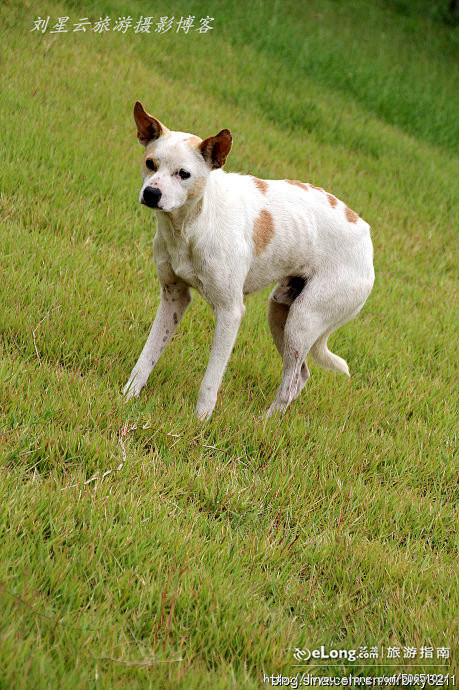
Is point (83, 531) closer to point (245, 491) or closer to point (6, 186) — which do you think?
point (245, 491)

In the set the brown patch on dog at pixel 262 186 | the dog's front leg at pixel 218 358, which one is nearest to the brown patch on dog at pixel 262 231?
the brown patch on dog at pixel 262 186

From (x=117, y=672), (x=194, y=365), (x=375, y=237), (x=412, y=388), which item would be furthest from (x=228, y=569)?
(x=375, y=237)

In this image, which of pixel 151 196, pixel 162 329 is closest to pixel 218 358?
pixel 162 329

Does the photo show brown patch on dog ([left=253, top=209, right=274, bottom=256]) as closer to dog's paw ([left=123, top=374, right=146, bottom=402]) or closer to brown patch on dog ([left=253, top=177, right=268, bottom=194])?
brown patch on dog ([left=253, top=177, right=268, bottom=194])

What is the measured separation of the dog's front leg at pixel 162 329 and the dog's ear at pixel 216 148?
859 mm

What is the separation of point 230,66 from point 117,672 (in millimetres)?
10085

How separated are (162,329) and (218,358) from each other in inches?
18.0

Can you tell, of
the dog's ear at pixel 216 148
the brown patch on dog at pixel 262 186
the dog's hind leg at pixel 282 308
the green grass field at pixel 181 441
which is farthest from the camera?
the dog's hind leg at pixel 282 308

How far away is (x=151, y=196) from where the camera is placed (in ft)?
11.3

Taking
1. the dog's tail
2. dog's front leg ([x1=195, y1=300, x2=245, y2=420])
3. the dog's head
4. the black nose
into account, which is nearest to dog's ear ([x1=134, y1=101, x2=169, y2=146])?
the dog's head

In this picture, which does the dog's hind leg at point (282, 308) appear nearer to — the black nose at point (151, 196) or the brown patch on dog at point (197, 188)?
the brown patch on dog at point (197, 188)

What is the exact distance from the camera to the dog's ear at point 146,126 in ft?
12.1

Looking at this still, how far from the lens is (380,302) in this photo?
21.1ft

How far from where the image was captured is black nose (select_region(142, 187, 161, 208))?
11.3 ft
